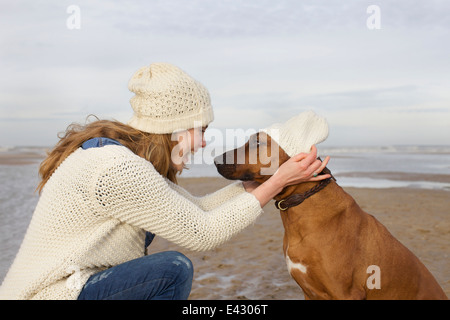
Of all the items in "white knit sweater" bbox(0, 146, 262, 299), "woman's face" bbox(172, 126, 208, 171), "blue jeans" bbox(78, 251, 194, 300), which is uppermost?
"woman's face" bbox(172, 126, 208, 171)

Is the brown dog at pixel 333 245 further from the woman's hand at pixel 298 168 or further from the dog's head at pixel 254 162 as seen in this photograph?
the woman's hand at pixel 298 168

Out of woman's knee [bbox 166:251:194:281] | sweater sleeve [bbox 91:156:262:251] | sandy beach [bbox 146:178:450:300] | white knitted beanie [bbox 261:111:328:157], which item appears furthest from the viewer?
sandy beach [bbox 146:178:450:300]

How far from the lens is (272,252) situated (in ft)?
18.0

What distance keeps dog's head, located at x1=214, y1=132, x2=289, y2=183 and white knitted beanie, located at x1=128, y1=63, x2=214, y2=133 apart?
35 cm

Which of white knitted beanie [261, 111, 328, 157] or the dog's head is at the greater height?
white knitted beanie [261, 111, 328, 157]

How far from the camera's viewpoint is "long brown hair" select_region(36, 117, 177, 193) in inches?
100

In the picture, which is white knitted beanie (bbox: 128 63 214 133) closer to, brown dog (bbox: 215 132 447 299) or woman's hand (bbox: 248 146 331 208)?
brown dog (bbox: 215 132 447 299)

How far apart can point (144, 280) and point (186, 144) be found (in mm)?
856

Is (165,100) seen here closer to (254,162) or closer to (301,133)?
(254,162)

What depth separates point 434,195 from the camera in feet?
32.5

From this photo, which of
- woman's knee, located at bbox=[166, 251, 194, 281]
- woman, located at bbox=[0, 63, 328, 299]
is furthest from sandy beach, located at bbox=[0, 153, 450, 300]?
woman, located at bbox=[0, 63, 328, 299]

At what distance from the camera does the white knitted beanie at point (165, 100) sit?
101 inches

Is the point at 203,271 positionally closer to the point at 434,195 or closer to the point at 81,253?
the point at 81,253

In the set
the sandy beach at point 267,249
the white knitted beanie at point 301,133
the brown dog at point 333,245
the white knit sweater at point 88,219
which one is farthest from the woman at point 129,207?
the sandy beach at point 267,249
